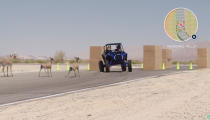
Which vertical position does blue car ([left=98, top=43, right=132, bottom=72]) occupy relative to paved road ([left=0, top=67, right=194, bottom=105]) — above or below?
above

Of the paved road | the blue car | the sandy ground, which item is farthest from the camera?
the blue car

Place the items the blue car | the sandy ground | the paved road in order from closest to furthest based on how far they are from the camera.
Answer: the sandy ground
the paved road
the blue car

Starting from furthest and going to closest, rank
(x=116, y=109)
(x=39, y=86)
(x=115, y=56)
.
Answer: (x=115, y=56) < (x=39, y=86) < (x=116, y=109)

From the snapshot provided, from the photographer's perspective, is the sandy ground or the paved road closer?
the sandy ground

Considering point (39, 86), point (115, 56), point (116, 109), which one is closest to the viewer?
point (116, 109)

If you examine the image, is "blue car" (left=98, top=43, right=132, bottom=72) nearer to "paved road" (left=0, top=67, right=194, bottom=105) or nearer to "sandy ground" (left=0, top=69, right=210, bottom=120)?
"paved road" (left=0, top=67, right=194, bottom=105)

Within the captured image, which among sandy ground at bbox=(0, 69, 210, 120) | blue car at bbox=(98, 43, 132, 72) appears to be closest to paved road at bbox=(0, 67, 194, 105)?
sandy ground at bbox=(0, 69, 210, 120)

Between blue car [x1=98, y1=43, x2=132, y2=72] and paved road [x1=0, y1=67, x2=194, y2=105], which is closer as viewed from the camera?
paved road [x1=0, y1=67, x2=194, y2=105]

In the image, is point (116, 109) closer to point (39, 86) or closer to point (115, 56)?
point (39, 86)

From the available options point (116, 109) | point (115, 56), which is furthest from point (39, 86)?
point (115, 56)

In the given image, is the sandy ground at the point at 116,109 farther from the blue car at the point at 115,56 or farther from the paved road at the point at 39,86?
the blue car at the point at 115,56

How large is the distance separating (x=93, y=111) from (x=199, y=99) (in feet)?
11.2

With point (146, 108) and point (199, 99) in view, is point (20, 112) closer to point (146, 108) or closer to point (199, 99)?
point (146, 108)

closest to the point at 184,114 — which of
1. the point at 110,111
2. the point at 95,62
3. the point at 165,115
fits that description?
the point at 165,115
